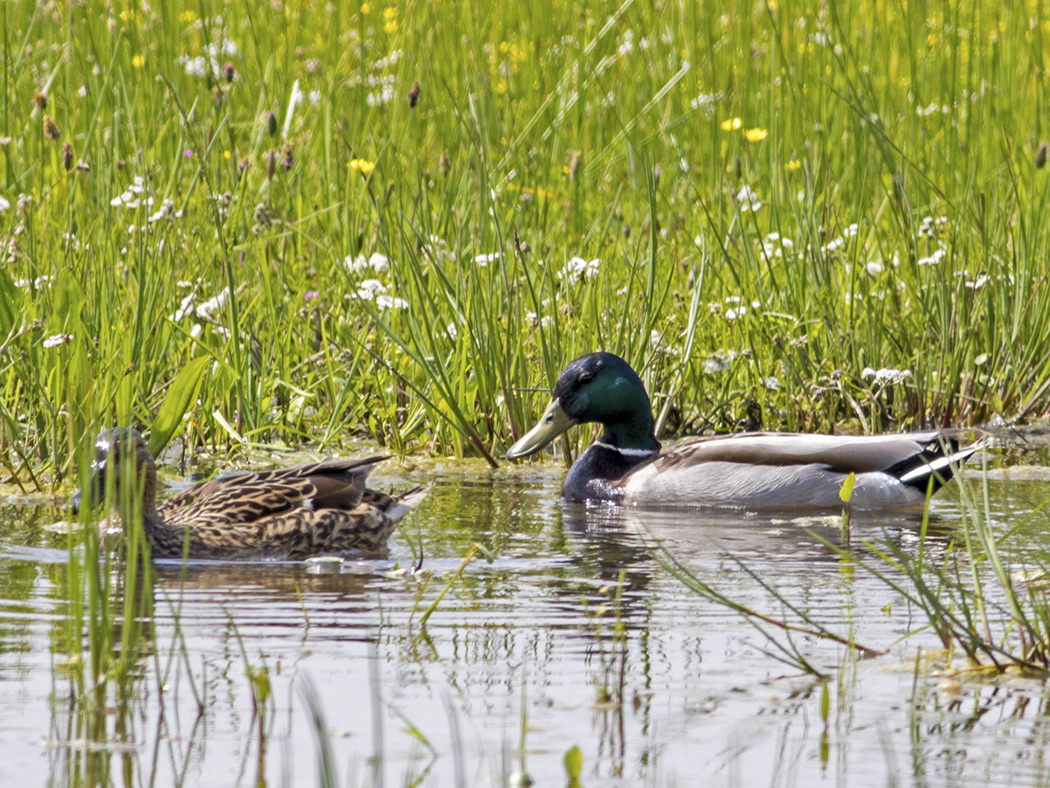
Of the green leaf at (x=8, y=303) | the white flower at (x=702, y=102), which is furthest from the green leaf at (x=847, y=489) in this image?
the white flower at (x=702, y=102)

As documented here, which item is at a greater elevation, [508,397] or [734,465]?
[508,397]

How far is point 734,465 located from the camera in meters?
6.79

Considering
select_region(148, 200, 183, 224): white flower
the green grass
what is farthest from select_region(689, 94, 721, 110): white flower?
select_region(148, 200, 183, 224): white flower

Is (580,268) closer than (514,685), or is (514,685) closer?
(514,685)

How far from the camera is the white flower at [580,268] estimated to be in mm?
7297

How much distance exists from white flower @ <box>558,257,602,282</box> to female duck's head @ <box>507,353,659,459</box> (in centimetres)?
43

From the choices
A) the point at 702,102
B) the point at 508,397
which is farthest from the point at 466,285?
the point at 702,102

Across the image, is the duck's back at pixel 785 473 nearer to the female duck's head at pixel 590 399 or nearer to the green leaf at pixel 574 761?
the female duck's head at pixel 590 399

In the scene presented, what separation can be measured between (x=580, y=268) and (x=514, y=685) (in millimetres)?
3915

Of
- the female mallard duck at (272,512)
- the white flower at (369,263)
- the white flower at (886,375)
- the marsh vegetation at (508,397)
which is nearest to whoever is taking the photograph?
the marsh vegetation at (508,397)

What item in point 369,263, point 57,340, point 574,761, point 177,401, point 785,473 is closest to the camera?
point 574,761

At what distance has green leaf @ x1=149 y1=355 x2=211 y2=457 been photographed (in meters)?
6.22

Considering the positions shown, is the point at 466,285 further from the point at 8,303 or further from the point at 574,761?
the point at 574,761

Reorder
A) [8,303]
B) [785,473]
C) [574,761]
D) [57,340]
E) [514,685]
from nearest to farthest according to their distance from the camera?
[574,761], [514,685], [57,340], [8,303], [785,473]
